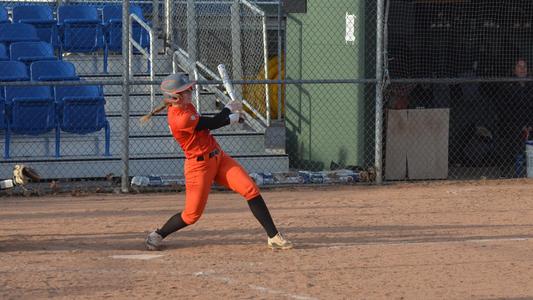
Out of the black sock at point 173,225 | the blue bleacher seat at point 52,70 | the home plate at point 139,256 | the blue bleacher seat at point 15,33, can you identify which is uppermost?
the blue bleacher seat at point 15,33

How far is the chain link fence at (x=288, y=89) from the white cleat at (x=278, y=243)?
410cm

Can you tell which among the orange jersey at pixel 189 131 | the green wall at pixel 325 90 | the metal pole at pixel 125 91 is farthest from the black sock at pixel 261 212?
the green wall at pixel 325 90

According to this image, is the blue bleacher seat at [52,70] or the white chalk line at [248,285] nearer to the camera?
the white chalk line at [248,285]

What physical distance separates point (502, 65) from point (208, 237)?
299 inches

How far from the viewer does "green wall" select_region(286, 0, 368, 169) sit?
546 inches

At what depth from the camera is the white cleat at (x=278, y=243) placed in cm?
861

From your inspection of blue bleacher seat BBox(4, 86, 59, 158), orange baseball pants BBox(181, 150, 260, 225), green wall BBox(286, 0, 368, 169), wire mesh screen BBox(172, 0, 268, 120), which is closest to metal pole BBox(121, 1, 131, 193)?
blue bleacher seat BBox(4, 86, 59, 158)

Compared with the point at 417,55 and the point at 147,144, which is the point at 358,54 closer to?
the point at 417,55

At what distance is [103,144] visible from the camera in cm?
1374

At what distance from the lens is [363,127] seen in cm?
1387

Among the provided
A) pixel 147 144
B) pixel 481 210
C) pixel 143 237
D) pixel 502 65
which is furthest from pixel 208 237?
pixel 502 65

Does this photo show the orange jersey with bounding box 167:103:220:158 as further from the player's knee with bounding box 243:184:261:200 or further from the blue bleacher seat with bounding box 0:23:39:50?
the blue bleacher seat with bounding box 0:23:39:50

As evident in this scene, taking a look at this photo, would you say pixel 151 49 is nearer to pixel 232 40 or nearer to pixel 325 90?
pixel 232 40

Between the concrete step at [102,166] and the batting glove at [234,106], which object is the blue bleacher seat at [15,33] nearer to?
the concrete step at [102,166]
